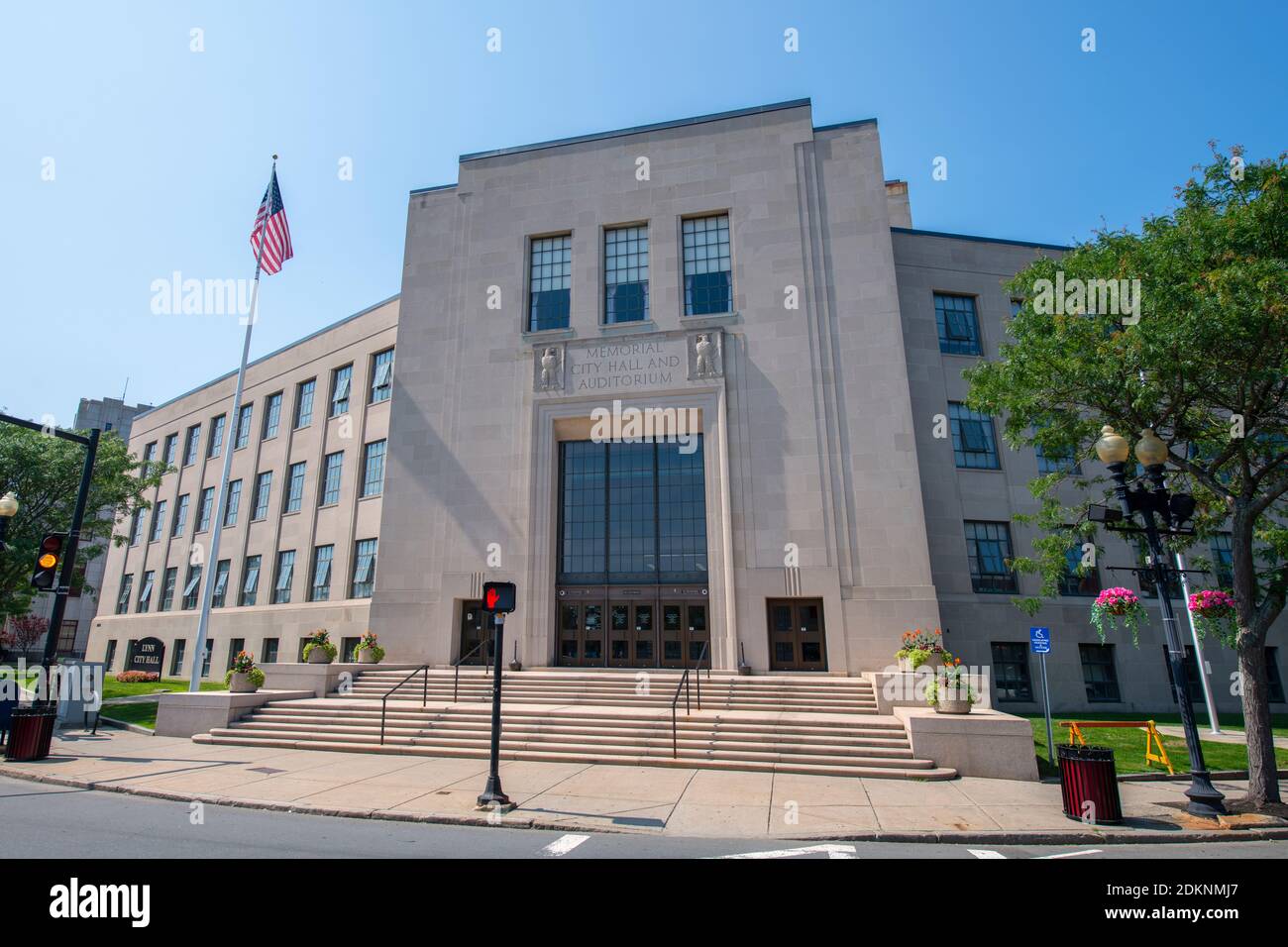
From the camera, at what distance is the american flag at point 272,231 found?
22.5 meters

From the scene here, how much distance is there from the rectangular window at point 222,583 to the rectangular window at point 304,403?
27.3 feet

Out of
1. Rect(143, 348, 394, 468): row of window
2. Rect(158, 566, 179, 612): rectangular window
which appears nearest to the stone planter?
Rect(143, 348, 394, 468): row of window

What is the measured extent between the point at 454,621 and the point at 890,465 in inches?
620

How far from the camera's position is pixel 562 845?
8102mm

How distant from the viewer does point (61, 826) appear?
8609mm

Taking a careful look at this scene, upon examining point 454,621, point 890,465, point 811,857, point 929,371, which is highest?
point 929,371

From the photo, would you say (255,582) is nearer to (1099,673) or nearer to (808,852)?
(808,852)

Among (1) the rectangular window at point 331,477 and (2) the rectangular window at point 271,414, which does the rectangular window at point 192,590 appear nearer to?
(2) the rectangular window at point 271,414

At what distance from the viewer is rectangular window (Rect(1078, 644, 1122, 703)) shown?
22.4 m

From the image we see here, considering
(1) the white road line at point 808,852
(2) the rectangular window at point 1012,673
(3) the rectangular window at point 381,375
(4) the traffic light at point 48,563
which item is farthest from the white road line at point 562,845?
(3) the rectangular window at point 381,375

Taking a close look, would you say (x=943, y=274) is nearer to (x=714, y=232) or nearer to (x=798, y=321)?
(x=798, y=321)

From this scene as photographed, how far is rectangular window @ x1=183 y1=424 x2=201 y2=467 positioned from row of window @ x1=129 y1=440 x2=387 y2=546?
2.30 meters

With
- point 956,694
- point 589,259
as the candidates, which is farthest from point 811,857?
point 589,259

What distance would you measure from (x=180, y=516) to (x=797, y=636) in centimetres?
3909
